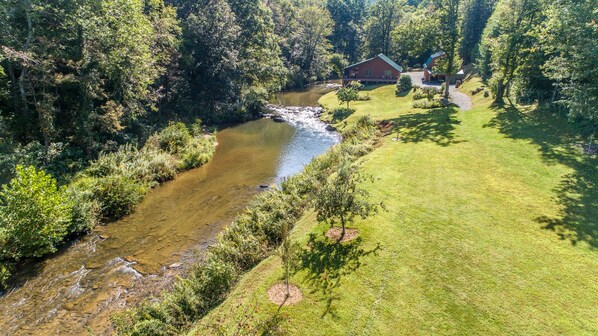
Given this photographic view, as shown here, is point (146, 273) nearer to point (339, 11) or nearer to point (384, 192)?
point (384, 192)

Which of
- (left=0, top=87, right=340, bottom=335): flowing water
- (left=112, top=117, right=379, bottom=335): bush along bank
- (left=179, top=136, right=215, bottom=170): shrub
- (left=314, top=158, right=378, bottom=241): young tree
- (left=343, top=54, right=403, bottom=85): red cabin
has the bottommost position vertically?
(left=0, top=87, right=340, bottom=335): flowing water

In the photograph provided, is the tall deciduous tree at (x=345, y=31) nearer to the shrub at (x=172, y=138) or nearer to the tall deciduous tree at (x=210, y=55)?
the tall deciduous tree at (x=210, y=55)

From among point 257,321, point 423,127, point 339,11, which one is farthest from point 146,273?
point 339,11

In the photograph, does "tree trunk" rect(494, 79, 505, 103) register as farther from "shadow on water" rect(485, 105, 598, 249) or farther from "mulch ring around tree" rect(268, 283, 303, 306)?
"mulch ring around tree" rect(268, 283, 303, 306)

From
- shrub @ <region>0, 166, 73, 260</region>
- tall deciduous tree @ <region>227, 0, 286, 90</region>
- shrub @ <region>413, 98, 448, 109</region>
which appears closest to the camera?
shrub @ <region>0, 166, 73, 260</region>

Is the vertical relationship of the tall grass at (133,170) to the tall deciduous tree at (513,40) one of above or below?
below

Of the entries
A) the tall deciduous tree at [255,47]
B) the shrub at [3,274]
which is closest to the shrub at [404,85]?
the tall deciduous tree at [255,47]

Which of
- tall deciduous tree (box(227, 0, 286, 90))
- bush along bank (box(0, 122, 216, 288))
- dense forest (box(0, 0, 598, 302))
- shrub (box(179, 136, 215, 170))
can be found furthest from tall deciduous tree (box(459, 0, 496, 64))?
bush along bank (box(0, 122, 216, 288))

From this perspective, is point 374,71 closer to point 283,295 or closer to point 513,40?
point 513,40
